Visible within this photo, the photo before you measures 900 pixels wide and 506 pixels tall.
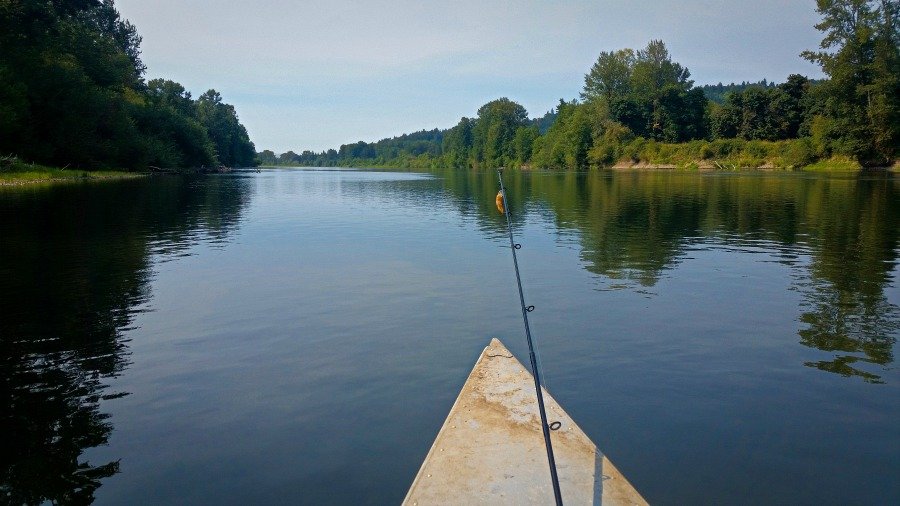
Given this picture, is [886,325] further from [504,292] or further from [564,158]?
[564,158]

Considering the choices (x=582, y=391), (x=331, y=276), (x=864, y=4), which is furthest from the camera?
(x=864, y=4)

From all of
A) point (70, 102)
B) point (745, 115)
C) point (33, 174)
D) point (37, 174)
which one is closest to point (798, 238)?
point (33, 174)

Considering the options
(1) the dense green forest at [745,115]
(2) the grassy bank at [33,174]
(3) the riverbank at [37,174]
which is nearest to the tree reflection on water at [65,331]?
(3) the riverbank at [37,174]

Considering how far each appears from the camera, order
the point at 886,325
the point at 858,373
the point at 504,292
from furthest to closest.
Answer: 1. the point at 504,292
2. the point at 886,325
3. the point at 858,373

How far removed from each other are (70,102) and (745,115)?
112 m

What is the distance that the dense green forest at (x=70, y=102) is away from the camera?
62500mm

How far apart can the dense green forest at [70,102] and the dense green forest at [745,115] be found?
95.5 metres

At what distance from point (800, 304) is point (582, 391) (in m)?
8.83

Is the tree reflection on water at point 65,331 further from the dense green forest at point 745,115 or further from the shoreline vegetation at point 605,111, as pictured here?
the dense green forest at point 745,115

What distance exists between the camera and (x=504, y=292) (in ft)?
54.5

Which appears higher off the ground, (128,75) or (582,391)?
(128,75)

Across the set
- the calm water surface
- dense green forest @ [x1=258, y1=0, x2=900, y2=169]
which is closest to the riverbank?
the calm water surface

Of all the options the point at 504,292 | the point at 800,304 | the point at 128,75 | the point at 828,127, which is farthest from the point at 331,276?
the point at 128,75

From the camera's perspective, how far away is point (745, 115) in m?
112
